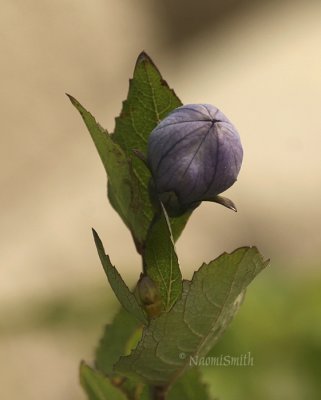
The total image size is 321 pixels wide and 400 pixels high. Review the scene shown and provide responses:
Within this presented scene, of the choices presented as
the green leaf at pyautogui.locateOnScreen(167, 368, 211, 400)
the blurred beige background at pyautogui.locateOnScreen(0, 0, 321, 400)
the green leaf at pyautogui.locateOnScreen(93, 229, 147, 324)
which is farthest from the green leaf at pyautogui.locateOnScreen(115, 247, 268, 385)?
the blurred beige background at pyautogui.locateOnScreen(0, 0, 321, 400)

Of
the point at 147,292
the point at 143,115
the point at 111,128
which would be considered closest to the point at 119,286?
the point at 147,292

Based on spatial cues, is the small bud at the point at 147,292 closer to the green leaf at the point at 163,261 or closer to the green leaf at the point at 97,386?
the green leaf at the point at 163,261

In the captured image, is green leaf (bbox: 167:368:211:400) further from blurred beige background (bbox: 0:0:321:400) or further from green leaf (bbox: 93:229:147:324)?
blurred beige background (bbox: 0:0:321:400)

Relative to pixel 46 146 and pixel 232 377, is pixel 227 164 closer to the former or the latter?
pixel 232 377

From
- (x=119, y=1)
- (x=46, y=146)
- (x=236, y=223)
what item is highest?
(x=119, y=1)

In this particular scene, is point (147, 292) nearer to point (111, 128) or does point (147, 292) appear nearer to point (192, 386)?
point (192, 386)

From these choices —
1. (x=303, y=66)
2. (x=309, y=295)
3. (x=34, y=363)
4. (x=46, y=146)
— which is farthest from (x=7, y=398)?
(x=303, y=66)
